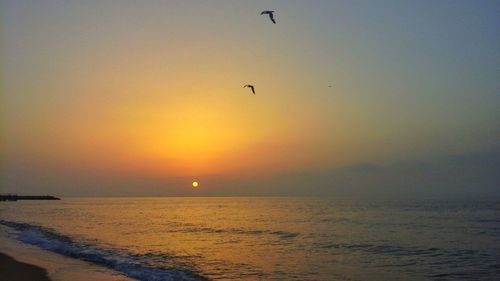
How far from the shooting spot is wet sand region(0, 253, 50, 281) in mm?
18438

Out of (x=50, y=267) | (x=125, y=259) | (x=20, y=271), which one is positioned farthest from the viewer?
(x=125, y=259)

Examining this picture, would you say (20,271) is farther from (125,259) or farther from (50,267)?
(125,259)

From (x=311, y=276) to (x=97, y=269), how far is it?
9.39 metres

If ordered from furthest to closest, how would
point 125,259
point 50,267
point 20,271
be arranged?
1. point 125,259
2. point 50,267
3. point 20,271

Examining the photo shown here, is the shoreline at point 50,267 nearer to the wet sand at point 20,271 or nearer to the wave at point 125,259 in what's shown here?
the wet sand at point 20,271

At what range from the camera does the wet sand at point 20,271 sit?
1844 cm

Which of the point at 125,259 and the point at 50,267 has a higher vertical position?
the point at 50,267

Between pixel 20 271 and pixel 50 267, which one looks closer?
pixel 20 271

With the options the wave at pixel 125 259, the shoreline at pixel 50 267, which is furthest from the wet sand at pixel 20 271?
the wave at pixel 125 259

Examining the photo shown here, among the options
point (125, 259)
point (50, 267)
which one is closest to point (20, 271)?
point (50, 267)

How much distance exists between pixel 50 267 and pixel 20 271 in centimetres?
174

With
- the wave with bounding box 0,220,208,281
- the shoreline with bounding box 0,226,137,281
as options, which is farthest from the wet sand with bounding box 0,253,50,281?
the wave with bounding box 0,220,208,281

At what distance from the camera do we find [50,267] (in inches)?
854

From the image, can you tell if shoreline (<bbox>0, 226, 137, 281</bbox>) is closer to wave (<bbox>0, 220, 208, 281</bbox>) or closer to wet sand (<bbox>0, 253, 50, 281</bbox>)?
wet sand (<bbox>0, 253, 50, 281</bbox>)
